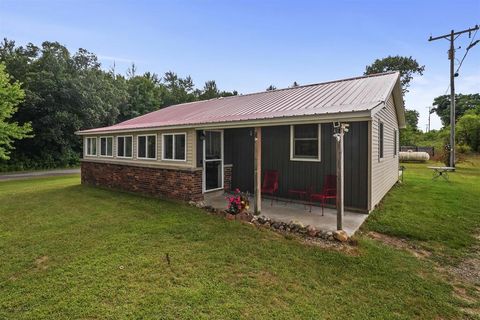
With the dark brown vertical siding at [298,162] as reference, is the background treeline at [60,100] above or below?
above

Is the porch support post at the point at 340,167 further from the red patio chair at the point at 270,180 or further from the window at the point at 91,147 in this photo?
the window at the point at 91,147

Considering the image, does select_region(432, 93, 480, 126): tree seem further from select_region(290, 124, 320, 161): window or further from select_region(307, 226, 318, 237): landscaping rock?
select_region(307, 226, 318, 237): landscaping rock

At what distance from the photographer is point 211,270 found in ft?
11.6

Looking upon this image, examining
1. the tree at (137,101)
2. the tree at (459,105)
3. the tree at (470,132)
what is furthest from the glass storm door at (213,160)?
the tree at (459,105)

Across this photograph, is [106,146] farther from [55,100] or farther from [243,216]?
[55,100]

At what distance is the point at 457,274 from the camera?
356 centimetres

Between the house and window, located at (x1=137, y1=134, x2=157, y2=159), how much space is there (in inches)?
1.3

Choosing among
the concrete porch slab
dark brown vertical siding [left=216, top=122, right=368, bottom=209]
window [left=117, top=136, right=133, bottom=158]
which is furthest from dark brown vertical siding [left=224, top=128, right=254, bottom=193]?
window [left=117, top=136, right=133, bottom=158]

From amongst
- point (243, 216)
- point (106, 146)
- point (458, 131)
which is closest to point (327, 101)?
point (243, 216)

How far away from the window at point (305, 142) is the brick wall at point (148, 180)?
284 cm

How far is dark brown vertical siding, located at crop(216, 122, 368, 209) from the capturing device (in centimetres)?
616

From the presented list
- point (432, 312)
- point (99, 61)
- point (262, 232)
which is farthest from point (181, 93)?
point (432, 312)

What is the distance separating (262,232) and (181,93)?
3360 cm

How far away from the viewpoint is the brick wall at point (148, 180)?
731 centimetres
